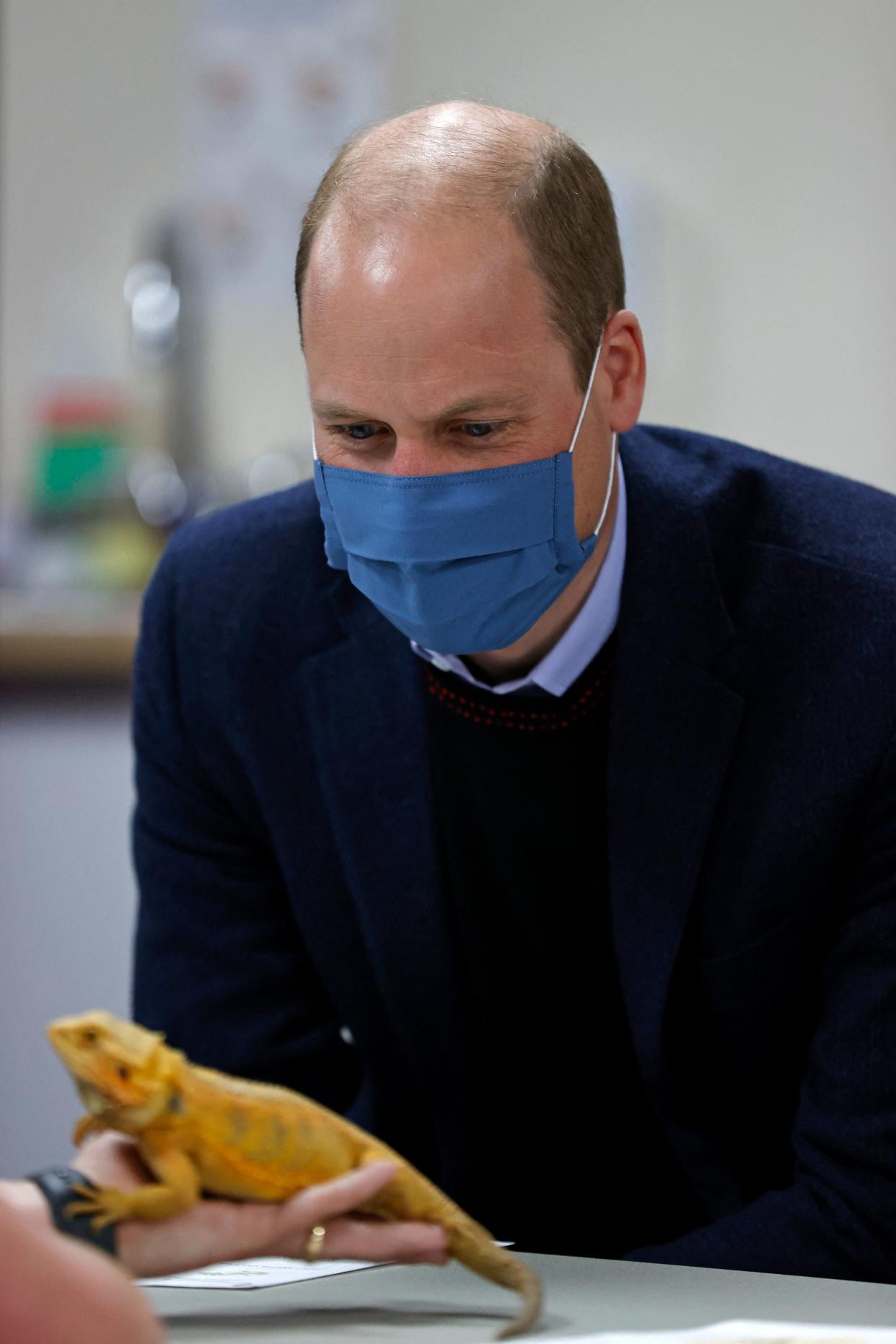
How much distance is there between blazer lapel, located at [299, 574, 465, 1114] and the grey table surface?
0.36 meters

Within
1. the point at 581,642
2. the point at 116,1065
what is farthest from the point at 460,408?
the point at 116,1065

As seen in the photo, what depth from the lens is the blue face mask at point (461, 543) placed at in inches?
45.5

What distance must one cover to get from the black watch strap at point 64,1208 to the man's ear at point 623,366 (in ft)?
2.33

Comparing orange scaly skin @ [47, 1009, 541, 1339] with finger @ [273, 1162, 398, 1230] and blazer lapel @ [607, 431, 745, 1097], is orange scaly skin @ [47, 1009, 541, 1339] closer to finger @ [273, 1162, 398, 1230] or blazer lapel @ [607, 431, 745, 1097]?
finger @ [273, 1162, 398, 1230]

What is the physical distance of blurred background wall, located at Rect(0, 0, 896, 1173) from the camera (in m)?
2.38

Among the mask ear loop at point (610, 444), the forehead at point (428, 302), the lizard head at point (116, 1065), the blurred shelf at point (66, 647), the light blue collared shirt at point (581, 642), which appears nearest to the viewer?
the lizard head at point (116, 1065)

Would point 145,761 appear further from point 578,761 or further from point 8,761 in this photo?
point 8,761

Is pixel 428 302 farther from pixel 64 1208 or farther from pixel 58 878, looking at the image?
pixel 58 878

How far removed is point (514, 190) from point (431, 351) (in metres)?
0.15

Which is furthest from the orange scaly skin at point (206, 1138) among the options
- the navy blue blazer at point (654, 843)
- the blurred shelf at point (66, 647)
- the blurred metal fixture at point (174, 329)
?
the blurred metal fixture at point (174, 329)

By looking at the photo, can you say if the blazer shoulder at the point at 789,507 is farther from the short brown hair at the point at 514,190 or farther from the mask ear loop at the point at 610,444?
the short brown hair at the point at 514,190

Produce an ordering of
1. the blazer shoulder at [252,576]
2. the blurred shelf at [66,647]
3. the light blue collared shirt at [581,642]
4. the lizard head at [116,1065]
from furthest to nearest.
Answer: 1. the blurred shelf at [66,647]
2. the blazer shoulder at [252,576]
3. the light blue collared shirt at [581,642]
4. the lizard head at [116,1065]

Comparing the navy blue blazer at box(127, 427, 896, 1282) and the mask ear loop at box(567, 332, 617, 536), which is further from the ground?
the mask ear loop at box(567, 332, 617, 536)

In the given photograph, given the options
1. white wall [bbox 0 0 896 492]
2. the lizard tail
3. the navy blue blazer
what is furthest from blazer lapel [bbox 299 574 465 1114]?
white wall [bbox 0 0 896 492]
